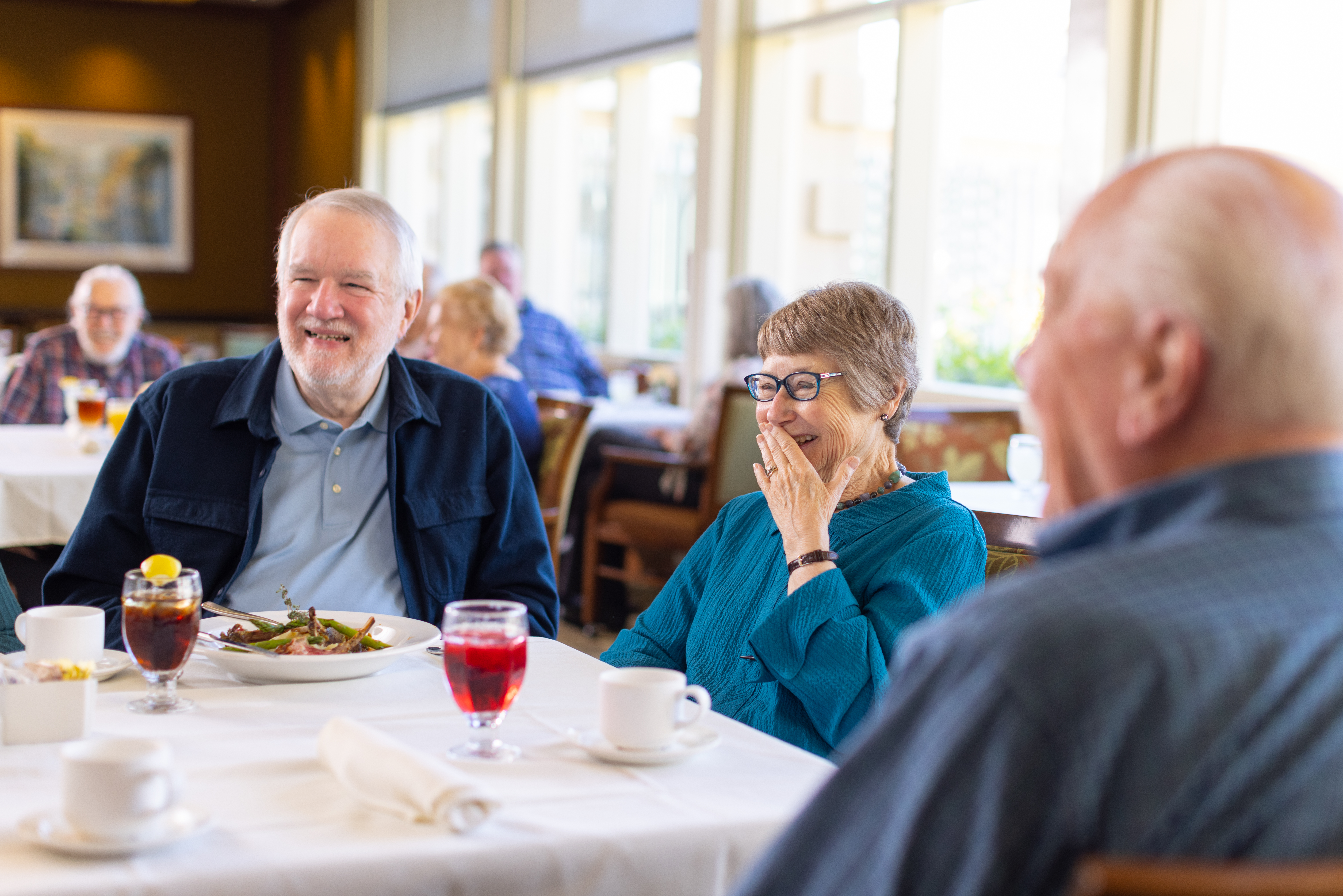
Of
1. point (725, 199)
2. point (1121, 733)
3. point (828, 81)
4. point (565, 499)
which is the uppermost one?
point (828, 81)

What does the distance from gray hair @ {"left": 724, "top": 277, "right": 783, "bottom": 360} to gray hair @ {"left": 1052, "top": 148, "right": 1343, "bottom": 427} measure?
3.98 meters

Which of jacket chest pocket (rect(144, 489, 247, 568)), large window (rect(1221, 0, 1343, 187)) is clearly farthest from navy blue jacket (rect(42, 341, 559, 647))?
large window (rect(1221, 0, 1343, 187))

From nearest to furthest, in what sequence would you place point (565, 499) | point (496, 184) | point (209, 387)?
1. point (209, 387)
2. point (565, 499)
3. point (496, 184)

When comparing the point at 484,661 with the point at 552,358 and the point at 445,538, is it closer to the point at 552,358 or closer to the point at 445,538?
the point at 445,538

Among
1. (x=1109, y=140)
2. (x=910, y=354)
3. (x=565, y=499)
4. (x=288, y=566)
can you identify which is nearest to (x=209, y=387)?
(x=288, y=566)

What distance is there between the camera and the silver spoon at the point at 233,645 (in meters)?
1.47

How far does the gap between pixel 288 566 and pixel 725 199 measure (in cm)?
454

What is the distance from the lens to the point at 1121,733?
645 mm

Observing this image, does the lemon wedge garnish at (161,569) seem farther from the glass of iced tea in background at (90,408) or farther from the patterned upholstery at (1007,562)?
the glass of iced tea in background at (90,408)

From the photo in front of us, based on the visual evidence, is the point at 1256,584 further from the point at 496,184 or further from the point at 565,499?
the point at 496,184

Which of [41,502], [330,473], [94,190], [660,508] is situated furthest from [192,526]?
[94,190]

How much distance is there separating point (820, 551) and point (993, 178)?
4045 millimetres

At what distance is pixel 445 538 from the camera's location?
6.64ft

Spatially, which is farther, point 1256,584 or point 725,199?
point 725,199
